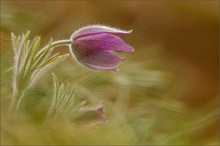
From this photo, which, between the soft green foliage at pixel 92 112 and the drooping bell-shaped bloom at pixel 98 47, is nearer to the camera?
the soft green foliage at pixel 92 112

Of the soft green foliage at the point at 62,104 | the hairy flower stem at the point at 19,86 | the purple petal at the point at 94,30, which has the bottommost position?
the soft green foliage at the point at 62,104

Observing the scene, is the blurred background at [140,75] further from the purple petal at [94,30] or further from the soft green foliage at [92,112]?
the purple petal at [94,30]

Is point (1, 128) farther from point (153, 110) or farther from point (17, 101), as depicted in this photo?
point (153, 110)

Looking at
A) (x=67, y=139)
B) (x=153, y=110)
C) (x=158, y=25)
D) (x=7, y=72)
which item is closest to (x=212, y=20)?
(x=158, y=25)

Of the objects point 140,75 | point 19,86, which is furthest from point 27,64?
point 140,75

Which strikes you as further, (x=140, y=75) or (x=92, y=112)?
(x=140, y=75)

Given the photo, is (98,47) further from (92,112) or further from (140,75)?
(140,75)

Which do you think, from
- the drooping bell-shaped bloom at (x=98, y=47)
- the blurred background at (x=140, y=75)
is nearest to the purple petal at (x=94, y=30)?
the drooping bell-shaped bloom at (x=98, y=47)

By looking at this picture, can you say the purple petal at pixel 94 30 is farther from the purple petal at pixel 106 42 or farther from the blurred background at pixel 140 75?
the blurred background at pixel 140 75

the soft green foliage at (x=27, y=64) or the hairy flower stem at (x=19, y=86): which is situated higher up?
the soft green foliage at (x=27, y=64)
